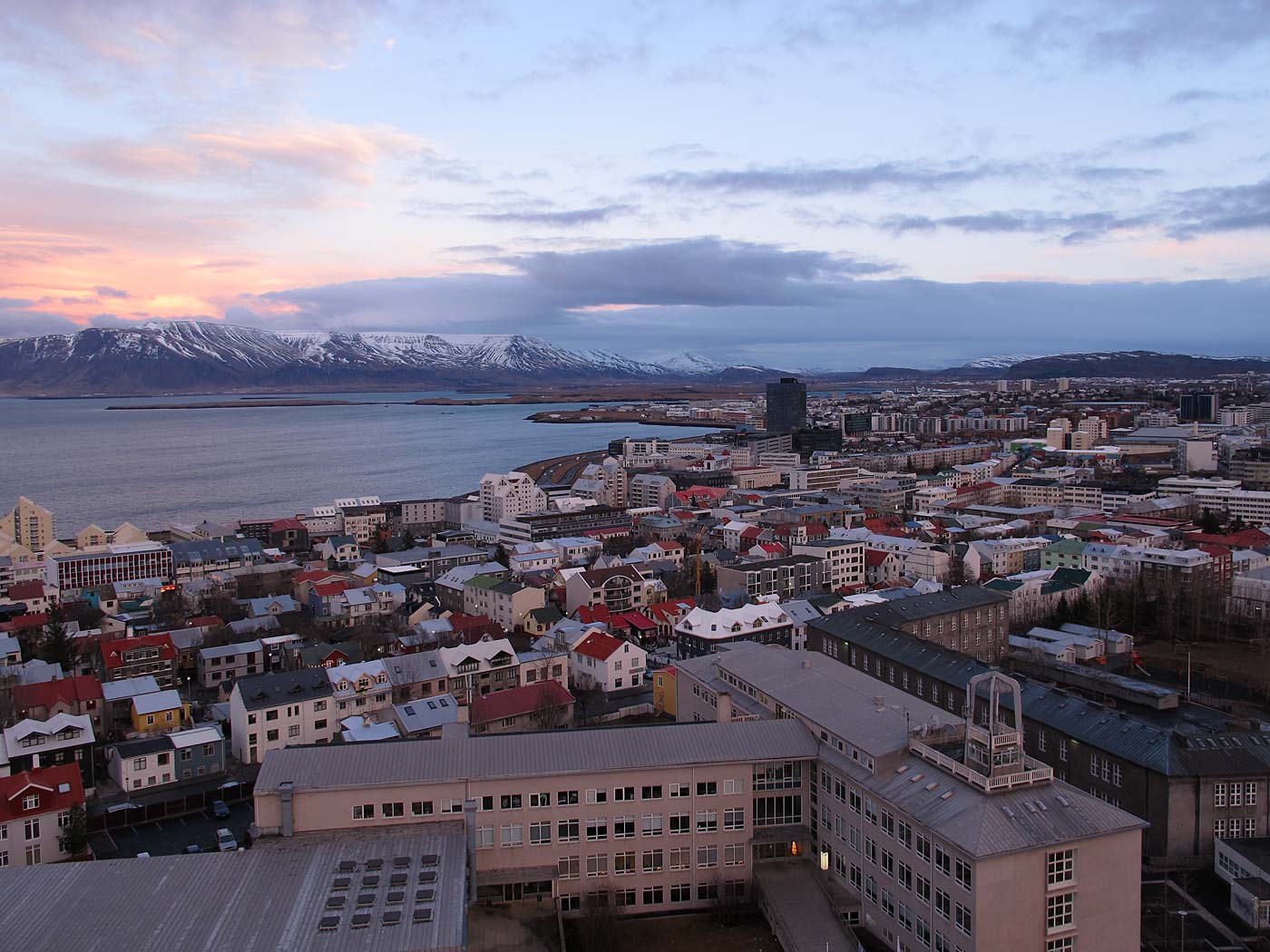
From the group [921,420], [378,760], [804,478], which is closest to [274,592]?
[378,760]

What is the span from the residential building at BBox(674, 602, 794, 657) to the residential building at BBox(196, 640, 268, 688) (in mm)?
4233

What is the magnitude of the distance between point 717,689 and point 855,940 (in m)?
2.05

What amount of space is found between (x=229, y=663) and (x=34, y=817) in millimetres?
3755

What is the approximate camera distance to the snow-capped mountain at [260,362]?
325 ft

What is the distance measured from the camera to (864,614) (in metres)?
9.45

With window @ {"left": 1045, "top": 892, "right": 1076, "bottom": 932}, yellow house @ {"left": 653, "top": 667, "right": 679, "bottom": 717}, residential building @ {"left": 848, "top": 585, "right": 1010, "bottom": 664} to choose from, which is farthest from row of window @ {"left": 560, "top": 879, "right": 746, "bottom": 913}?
residential building @ {"left": 848, "top": 585, "right": 1010, "bottom": 664}

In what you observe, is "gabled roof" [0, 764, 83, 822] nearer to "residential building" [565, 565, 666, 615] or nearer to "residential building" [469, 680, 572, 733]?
"residential building" [469, 680, 572, 733]

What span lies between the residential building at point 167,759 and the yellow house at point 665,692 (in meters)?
3.44

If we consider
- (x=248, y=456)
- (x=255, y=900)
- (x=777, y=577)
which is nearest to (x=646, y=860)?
(x=255, y=900)

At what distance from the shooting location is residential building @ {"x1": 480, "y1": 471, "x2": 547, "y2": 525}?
19.1 metres

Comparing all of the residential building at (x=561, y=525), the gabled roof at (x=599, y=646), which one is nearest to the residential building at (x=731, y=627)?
the gabled roof at (x=599, y=646)

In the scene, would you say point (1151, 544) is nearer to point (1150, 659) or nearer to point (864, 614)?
point (1150, 659)

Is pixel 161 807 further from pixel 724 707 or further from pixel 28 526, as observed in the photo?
pixel 28 526

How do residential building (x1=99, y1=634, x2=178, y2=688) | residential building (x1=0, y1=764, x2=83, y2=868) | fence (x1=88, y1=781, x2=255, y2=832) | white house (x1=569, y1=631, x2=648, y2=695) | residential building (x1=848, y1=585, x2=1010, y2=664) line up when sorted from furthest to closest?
residential building (x1=848, y1=585, x2=1010, y2=664)
white house (x1=569, y1=631, x2=648, y2=695)
residential building (x1=99, y1=634, x2=178, y2=688)
fence (x1=88, y1=781, x2=255, y2=832)
residential building (x1=0, y1=764, x2=83, y2=868)
